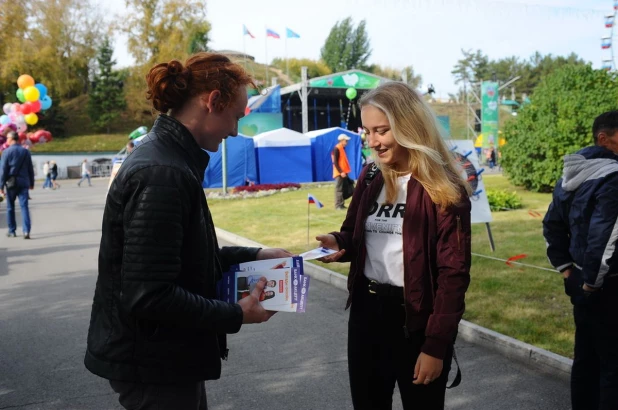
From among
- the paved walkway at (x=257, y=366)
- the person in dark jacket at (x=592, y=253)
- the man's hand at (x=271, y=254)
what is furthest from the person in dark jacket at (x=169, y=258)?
the paved walkway at (x=257, y=366)

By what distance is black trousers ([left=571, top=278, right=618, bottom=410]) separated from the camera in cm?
303

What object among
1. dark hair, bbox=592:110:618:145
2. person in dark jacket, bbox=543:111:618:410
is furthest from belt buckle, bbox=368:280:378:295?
dark hair, bbox=592:110:618:145

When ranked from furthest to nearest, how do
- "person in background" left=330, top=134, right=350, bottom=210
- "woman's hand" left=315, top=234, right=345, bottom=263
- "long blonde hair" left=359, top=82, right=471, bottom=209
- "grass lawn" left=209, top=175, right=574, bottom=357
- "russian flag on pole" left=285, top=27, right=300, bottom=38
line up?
"russian flag on pole" left=285, top=27, right=300, bottom=38, "person in background" left=330, top=134, right=350, bottom=210, "grass lawn" left=209, top=175, right=574, bottom=357, "woman's hand" left=315, top=234, right=345, bottom=263, "long blonde hair" left=359, top=82, right=471, bottom=209

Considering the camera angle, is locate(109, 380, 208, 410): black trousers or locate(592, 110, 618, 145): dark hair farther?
locate(592, 110, 618, 145): dark hair

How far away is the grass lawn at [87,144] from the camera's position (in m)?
53.1

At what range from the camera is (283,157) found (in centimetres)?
2595

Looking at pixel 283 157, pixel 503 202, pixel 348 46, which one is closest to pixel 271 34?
pixel 283 157

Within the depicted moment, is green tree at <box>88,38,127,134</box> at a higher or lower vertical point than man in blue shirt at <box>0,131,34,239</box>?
higher

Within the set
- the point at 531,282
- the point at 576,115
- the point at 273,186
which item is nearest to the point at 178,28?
the point at 273,186

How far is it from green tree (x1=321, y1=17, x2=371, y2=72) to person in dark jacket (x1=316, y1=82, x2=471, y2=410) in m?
102

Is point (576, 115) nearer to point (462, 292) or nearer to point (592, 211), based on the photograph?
point (592, 211)

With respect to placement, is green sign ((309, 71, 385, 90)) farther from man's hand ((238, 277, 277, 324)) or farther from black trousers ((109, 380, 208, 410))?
black trousers ((109, 380, 208, 410))

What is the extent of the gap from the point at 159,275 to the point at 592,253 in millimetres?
2422

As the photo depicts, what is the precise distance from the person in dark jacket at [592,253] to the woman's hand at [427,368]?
1248 millimetres
